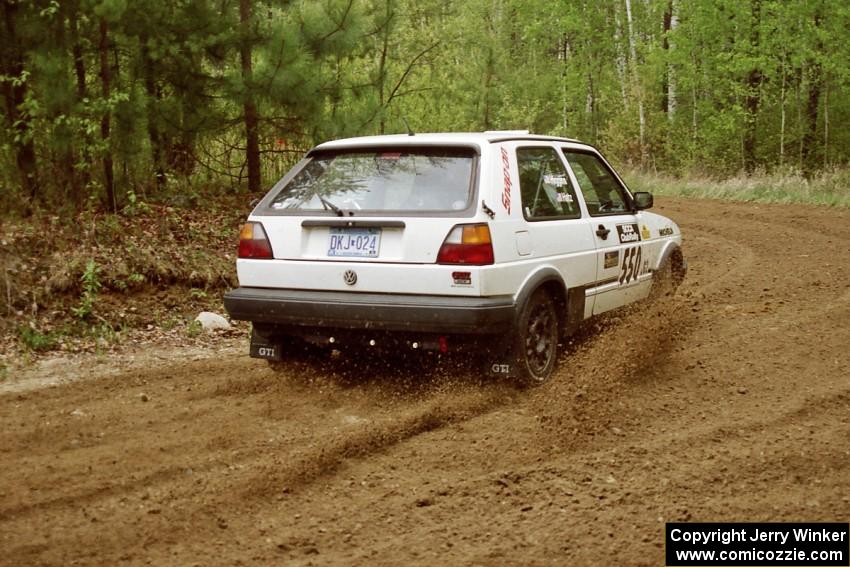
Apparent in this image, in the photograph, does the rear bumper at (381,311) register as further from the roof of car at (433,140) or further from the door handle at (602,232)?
the door handle at (602,232)

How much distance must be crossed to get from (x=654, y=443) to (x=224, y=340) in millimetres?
4316

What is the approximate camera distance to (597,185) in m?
7.06

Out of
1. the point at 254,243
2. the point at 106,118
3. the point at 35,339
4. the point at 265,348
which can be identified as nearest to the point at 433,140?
the point at 254,243

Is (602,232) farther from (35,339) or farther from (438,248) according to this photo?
(35,339)

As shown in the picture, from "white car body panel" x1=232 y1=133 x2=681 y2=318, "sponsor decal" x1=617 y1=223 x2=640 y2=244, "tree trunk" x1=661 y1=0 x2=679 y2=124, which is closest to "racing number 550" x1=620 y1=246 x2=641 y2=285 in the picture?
"sponsor decal" x1=617 y1=223 x2=640 y2=244

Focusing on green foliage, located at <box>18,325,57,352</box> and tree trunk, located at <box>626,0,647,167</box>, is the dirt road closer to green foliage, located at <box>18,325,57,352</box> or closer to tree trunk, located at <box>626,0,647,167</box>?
green foliage, located at <box>18,325,57,352</box>

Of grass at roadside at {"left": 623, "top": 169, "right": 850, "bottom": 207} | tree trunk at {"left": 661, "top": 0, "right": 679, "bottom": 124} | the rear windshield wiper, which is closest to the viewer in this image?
the rear windshield wiper

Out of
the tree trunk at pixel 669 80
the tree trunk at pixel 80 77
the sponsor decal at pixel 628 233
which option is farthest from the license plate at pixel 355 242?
the tree trunk at pixel 669 80

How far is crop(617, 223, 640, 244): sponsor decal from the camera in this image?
7070 millimetres

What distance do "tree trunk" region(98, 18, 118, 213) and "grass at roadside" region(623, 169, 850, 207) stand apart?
46.0 feet

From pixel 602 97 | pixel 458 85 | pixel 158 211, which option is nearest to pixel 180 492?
pixel 158 211

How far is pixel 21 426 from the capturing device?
5117 millimetres

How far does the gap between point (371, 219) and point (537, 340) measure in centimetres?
141

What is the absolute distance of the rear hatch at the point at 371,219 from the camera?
538 centimetres
